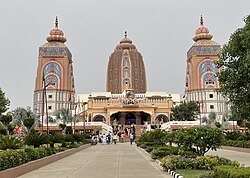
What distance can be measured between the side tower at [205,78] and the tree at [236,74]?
47.6 m

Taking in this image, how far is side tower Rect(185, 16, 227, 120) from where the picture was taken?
6688 centimetres

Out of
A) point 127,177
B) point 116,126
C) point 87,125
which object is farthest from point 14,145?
point 116,126

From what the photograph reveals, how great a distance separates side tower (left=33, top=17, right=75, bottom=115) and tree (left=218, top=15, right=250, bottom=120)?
51.7 m

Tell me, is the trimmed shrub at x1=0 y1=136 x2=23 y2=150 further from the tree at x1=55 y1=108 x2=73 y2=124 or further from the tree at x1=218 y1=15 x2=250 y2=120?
the tree at x1=55 y1=108 x2=73 y2=124

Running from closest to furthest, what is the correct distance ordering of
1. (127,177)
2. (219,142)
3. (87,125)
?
(127,177), (219,142), (87,125)

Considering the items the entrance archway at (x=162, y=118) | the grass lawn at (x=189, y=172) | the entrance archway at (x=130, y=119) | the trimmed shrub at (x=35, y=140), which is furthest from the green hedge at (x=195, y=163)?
the entrance archway at (x=130, y=119)

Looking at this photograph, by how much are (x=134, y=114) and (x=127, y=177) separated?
→ 5769 cm

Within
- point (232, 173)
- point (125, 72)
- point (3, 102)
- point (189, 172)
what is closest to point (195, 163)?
point (189, 172)

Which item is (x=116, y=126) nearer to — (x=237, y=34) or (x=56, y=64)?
(x=56, y=64)

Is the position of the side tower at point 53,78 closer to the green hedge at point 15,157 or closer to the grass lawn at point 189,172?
the green hedge at point 15,157

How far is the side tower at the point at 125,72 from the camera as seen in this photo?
82.1 m

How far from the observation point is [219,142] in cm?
1287

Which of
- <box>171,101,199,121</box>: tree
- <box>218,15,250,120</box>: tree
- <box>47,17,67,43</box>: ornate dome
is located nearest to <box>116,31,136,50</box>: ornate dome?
<box>47,17,67,43</box>: ornate dome

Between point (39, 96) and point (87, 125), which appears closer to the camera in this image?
point (87, 125)
